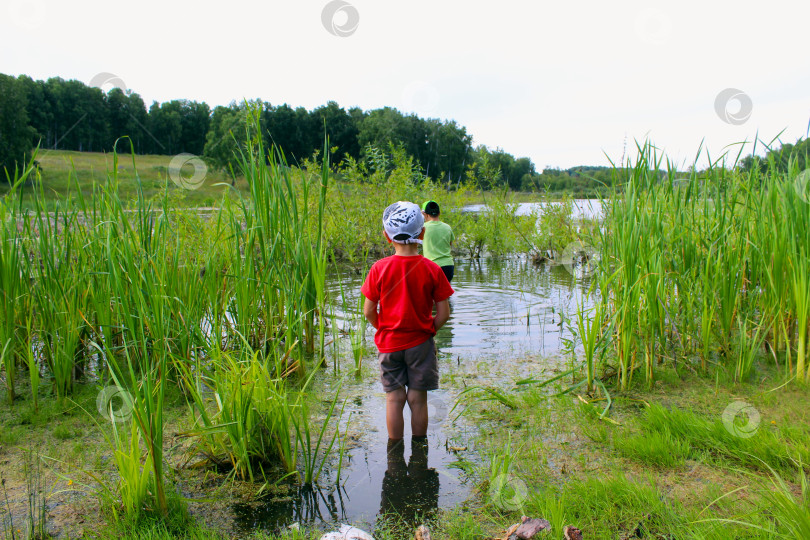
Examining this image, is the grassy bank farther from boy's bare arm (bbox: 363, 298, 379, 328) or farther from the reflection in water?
boy's bare arm (bbox: 363, 298, 379, 328)

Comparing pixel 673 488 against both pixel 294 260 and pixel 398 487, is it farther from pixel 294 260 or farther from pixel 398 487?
pixel 294 260

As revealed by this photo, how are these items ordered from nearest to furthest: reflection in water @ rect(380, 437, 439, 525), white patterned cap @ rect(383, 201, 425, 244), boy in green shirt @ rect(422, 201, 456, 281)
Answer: reflection in water @ rect(380, 437, 439, 525)
white patterned cap @ rect(383, 201, 425, 244)
boy in green shirt @ rect(422, 201, 456, 281)

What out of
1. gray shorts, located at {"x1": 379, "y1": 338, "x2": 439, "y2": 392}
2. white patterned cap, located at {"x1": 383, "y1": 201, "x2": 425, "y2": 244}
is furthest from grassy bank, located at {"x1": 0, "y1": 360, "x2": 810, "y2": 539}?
white patterned cap, located at {"x1": 383, "y1": 201, "x2": 425, "y2": 244}

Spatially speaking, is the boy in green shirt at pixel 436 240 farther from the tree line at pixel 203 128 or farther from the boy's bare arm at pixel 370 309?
the tree line at pixel 203 128

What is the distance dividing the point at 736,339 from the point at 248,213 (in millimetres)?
3970

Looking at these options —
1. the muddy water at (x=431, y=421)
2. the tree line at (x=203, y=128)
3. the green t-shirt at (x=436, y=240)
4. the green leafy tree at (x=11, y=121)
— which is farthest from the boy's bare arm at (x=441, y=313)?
the green leafy tree at (x=11, y=121)

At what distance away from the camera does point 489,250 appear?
44.6 ft

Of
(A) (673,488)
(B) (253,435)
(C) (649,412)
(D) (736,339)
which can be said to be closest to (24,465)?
(B) (253,435)

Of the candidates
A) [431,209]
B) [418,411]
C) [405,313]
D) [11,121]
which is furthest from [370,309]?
[11,121]

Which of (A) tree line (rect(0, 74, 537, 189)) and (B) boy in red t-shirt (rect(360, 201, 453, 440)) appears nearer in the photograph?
(B) boy in red t-shirt (rect(360, 201, 453, 440))

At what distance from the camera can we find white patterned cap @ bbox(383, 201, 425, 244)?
9.75 feet

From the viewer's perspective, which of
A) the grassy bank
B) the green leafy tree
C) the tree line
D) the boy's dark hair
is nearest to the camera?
the grassy bank

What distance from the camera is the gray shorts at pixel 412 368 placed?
309cm

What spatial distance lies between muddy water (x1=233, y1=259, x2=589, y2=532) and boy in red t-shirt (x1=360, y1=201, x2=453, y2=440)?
0.94 feet
